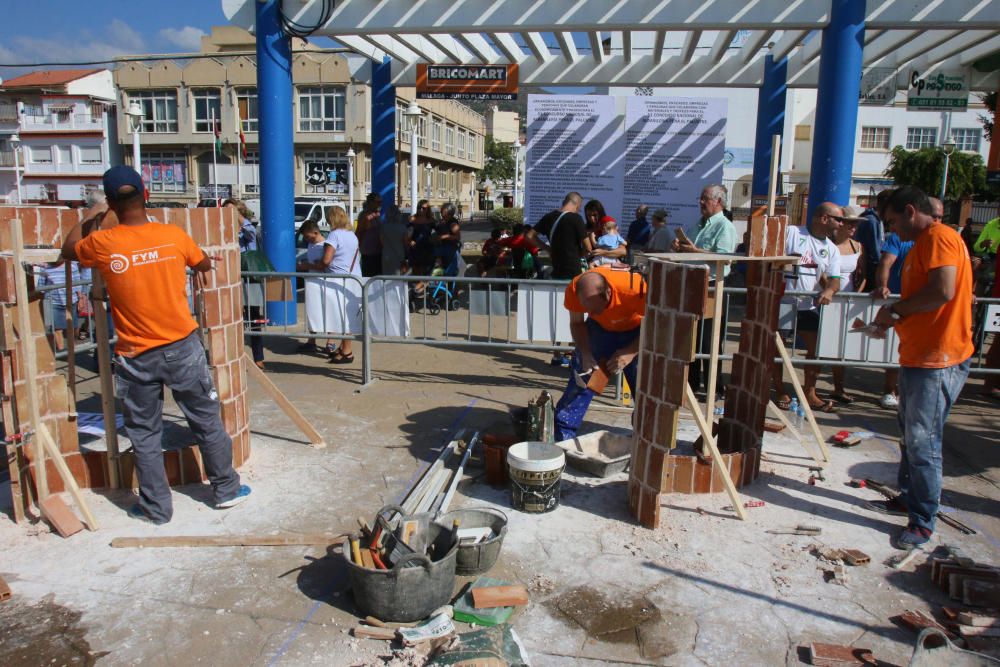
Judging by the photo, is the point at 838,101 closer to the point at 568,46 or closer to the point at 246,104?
the point at 568,46

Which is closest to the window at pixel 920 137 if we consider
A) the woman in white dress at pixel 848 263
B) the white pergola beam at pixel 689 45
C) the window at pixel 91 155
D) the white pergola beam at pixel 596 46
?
the white pergola beam at pixel 689 45

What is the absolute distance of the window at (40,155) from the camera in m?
52.4

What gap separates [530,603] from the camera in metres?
3.64

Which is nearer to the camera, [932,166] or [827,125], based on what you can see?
[827,125]

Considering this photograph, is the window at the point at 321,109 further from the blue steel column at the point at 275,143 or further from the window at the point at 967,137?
the window at the point at 967,137

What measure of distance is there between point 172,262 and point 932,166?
46205 mm

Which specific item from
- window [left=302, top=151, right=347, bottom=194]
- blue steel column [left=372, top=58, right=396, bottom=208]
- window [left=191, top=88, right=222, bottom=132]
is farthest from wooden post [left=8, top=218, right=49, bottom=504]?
window [left=191, top=88, right=222, bottom=132]

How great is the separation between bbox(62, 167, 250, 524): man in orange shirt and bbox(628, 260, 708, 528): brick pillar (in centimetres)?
265

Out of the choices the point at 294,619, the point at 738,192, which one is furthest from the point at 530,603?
the point at 738,192

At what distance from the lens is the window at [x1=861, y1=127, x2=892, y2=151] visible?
49125 mm

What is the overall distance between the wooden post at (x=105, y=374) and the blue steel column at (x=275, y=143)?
174 inches

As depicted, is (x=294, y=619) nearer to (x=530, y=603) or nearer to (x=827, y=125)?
(x=530, y=603)

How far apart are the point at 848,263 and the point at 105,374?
21.3 ft

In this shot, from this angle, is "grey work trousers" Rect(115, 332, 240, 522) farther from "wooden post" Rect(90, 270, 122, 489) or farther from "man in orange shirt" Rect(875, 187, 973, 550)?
"man in orange shirt" Rect(875, 187, 973, 550)
